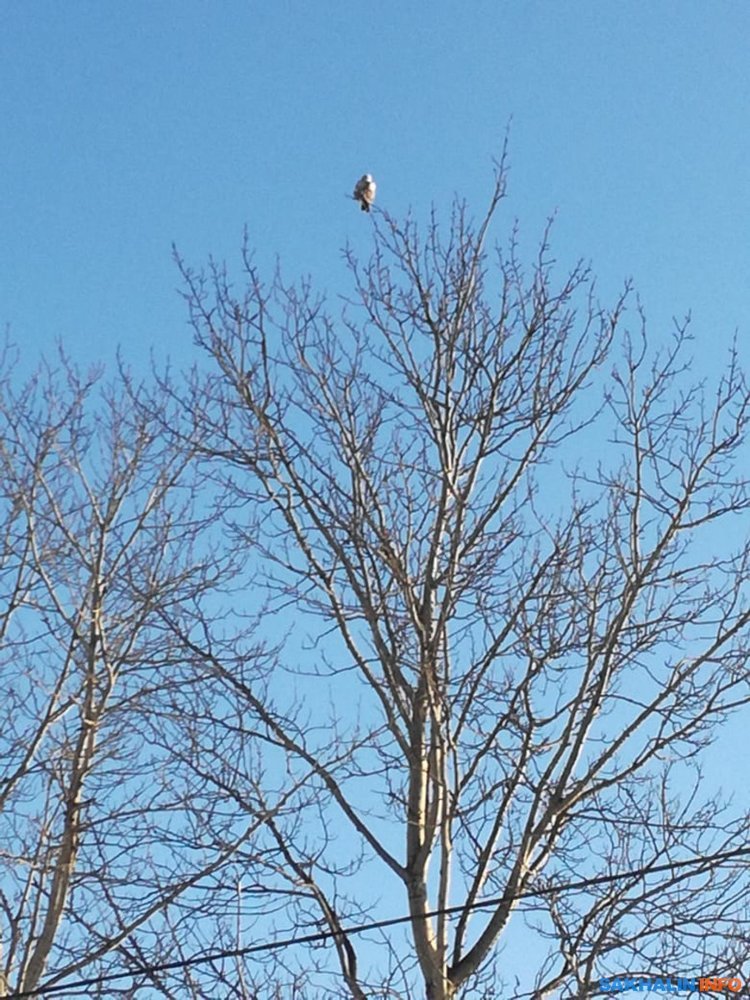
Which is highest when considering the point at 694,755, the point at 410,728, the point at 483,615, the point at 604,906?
the point at 483,615

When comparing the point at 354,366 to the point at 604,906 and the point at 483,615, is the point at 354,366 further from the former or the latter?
the point at 604,906

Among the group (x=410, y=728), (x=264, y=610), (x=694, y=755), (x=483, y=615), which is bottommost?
(x=694, y=755)

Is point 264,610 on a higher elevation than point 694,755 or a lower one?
higher

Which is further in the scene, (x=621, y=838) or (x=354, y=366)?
(x=354, y=366)

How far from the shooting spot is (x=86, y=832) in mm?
8602

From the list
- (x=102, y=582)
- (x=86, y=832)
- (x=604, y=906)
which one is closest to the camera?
(x=604, y=906)

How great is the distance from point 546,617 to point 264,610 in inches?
74.2

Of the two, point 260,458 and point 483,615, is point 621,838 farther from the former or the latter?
point 260,458

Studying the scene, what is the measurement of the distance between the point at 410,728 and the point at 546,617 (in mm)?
944

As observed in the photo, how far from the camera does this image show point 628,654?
7172 mm

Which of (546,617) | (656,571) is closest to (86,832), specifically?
(546,617)

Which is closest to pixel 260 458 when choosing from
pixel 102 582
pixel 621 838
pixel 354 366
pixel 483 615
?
pixel 354 366

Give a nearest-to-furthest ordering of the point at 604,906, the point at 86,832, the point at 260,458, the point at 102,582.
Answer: the point at 604,906 → the point at 260,458 → the point at 86,832 → the point at 102,582

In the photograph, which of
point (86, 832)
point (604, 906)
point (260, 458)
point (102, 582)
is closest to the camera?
point (604, 906)
